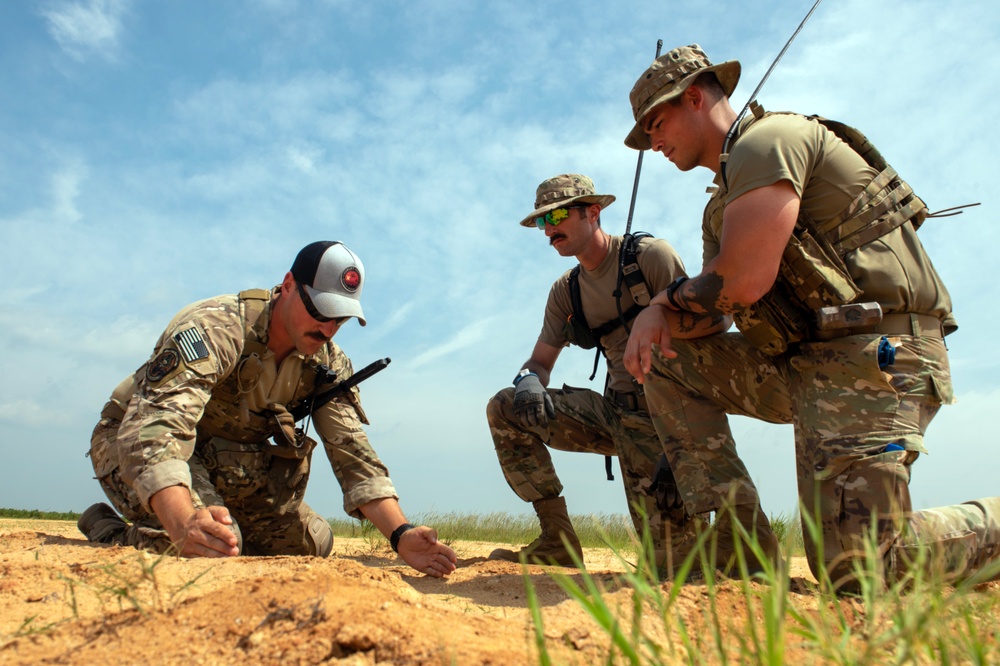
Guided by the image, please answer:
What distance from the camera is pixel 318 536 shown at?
4.96 m

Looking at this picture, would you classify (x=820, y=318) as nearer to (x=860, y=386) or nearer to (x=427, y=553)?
(x=860, y=386)

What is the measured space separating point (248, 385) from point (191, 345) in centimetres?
54

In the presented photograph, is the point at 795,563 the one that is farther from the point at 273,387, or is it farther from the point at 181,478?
the point at 181,478

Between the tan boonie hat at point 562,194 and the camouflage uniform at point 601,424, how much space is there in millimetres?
430

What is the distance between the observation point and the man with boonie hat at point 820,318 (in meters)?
2.86

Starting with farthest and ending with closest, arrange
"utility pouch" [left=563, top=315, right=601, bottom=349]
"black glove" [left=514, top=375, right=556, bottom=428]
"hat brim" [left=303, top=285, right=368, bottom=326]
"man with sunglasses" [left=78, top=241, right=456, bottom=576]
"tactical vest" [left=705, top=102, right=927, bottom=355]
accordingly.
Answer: "utility pouch" [left=563, top=315, right=601, bottom=349], "black glove" [left=514, top=375, right=556, bottom=428], "hat brim" [left=303, top=285, right=368, bottom=326], "man with sunglasses" [left=78, top=241, right=456, bottom=576], "tactical vest" [left=705, top=102, right=927, bottom=355]

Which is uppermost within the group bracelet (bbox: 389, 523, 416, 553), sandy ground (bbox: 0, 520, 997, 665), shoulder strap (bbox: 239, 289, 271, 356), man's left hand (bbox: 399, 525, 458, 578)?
shoulder strap (bbox: 239, 289, 271, 356)

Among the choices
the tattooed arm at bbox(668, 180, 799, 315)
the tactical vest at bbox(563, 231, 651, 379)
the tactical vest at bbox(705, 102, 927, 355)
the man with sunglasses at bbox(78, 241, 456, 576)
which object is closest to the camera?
the tattooed arm at bbox(668, 180, 799, 315)

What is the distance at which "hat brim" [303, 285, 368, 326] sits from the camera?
4156 millimetres

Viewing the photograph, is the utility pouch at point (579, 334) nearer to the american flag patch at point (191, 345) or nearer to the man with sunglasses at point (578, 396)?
the man with sunglasses at point (578, 396)

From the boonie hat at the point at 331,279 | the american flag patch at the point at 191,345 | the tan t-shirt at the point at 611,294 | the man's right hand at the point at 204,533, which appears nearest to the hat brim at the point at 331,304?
the boonie hat at the point at 331,279

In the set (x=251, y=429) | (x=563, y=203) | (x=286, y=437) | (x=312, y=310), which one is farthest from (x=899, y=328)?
(x=251, y=429)

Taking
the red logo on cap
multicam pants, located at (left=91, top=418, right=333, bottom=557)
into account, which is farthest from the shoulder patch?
the red logo on cap

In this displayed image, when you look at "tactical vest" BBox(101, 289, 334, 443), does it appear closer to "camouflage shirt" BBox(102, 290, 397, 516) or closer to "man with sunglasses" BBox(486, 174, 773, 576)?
"camouflage shirt" BBox(102, 290, 397, 516)
